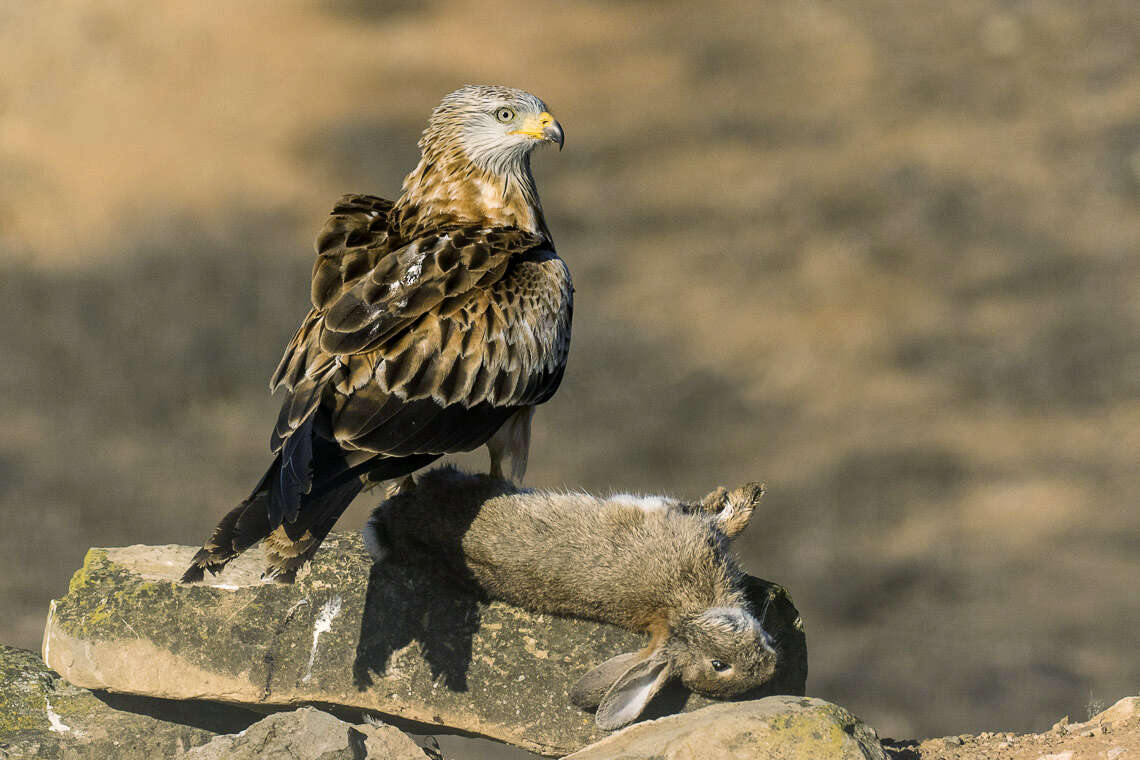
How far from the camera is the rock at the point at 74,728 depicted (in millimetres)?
6434

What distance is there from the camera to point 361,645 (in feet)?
20.1

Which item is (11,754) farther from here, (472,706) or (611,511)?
(611,511)

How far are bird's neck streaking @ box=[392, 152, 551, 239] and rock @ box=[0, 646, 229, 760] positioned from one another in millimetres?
2985

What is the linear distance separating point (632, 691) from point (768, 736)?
3.51ft

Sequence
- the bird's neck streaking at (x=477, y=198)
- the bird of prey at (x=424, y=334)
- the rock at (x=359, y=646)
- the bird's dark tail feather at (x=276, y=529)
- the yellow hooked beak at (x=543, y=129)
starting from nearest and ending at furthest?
the bird's dark tail feather at (x=276, y=529)
the bird of prey at (x=424, y=334)
the rock at (x=359, y=646)
the yellow hooked beak at (x=543, y=129)
the bird's neck streaking at (x=477, y=198)

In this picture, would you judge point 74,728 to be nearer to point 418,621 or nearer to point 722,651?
point 418,621

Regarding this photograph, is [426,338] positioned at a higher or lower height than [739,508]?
higher

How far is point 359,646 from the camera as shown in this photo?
614 centimetres

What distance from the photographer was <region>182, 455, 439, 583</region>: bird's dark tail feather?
5047mm

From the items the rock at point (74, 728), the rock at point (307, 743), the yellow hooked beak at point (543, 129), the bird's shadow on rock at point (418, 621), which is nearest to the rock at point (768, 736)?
the rock at point (307, 743)

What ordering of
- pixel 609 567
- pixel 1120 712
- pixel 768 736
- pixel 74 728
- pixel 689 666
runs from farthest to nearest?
1. pixel 74 728
2. pixel 1120 712
3. pixel 609 567
4. pixel 689 666
5. pixel 768 736

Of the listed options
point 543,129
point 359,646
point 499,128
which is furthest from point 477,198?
point 359,646

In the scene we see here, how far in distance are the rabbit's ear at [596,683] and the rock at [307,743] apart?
0.74 metres

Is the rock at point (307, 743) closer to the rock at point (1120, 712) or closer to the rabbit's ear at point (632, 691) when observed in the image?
the rabbit's ear at point (632, 691)
